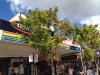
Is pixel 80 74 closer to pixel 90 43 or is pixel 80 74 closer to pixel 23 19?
pixel 90 43

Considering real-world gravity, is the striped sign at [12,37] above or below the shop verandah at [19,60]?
above

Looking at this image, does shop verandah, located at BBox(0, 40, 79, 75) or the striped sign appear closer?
the striped sign

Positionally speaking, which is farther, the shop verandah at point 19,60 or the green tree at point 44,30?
the shop verandah at point 19,60

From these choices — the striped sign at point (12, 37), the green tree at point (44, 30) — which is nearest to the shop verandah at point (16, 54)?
the striped sign at point (12, 37)

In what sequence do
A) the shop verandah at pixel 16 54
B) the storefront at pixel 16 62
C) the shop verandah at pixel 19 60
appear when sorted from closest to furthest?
1. the shop verandah at pixel 16 54
2. the shop verandah at pixel 19 60
3. the storefront at pixel 16 62

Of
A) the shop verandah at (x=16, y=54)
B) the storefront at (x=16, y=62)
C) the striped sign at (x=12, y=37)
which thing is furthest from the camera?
the storefront at (x=16, y=62)

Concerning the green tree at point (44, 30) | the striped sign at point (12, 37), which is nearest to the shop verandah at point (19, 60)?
the striped sign at point (12, 37)

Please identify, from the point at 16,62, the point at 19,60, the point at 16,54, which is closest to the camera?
the point at 16,54

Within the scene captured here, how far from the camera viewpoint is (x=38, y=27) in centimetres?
1906

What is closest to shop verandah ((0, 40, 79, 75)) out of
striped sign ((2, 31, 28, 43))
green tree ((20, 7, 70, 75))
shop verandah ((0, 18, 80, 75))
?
shop verandah ((0, 18, 80, 75))

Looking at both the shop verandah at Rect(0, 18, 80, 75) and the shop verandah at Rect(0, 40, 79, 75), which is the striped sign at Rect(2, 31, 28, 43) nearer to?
the shop verandah at Rect(0, 18, 80, 75)

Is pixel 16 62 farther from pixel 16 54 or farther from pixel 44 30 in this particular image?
pixel 44 30

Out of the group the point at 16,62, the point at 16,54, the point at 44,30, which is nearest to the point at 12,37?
the point at 44,30

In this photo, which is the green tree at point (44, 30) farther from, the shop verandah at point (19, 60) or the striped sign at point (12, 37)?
the shop verandah at point (19, 60)
